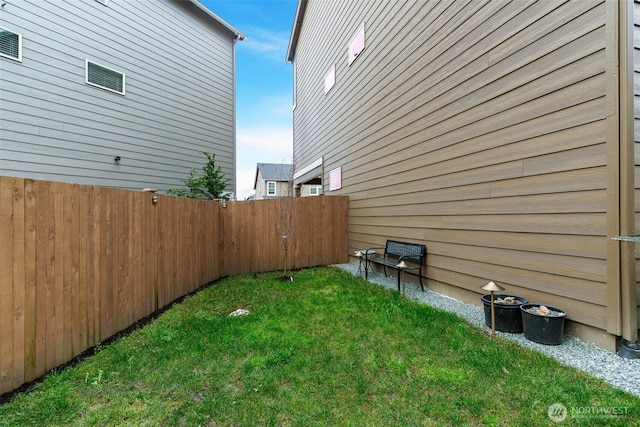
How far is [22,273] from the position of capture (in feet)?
7.04

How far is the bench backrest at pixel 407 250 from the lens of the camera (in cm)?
492

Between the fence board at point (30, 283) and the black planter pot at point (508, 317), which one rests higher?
the fence board at point (30, 283)

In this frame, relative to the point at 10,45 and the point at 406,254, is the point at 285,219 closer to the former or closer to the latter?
the point at 406,254

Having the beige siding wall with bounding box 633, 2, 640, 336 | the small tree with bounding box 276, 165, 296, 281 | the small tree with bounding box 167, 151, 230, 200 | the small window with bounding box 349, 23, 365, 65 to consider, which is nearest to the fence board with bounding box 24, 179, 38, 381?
the beige siding wall with bounding box 633, 2, 640, 336

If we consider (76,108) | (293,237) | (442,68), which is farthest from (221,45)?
(442,68)

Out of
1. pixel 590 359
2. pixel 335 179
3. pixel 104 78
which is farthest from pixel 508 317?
pixel 104 78

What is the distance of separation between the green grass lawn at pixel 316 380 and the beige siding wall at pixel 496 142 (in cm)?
96

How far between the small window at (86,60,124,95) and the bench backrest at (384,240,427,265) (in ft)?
23.0

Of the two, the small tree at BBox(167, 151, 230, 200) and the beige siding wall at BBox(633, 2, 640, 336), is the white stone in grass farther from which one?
the small tree at BBox(167, 151, 230, 200)

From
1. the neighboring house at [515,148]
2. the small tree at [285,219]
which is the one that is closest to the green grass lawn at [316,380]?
the neighboring house at [515,148]

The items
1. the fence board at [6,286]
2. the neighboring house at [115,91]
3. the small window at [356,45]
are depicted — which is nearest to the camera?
the fence board at [6,286]

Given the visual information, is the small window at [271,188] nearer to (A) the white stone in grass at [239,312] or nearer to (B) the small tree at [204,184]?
(B) the small tree at [204,184]

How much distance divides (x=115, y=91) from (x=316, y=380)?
765cm
